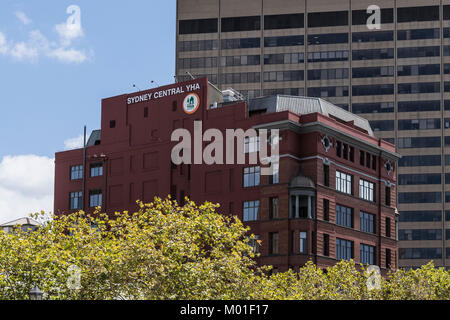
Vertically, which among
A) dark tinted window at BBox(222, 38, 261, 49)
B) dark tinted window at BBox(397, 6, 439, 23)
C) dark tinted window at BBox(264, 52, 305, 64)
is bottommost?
dark tinted window at BBox(264, 52, 305, 64)

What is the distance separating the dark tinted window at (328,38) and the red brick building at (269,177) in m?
52.2

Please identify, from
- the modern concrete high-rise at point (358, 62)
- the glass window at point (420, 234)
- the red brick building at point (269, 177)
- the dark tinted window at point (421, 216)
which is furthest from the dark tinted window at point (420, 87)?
the red brick building at point (269, 177)

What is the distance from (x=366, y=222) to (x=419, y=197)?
55.0 m

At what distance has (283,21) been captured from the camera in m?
167

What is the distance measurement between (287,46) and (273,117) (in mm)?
71435

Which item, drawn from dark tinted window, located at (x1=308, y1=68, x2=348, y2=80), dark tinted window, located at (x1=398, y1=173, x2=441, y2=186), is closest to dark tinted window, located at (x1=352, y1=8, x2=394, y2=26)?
dark tinted window, located at (x1=308, y1=68, x2=348, y2=80)

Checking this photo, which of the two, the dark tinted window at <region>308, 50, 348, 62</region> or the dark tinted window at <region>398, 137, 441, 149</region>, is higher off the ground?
the dark tinted window at <region>308, 50, 348, 62</region>

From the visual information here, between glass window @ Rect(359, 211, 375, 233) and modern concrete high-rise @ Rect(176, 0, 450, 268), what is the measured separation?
5093 centimetres

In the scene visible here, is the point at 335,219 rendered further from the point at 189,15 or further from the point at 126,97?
the point at 189,15

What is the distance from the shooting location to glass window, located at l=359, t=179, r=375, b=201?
341 ft

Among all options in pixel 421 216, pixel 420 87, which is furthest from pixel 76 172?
pixel 420 87

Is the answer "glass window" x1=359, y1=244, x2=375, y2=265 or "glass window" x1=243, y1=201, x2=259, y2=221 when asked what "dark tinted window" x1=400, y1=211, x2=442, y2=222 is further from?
"glass window" x1=243, y1=201, x2=259, y2=221

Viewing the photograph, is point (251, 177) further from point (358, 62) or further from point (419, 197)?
point (358, 62)

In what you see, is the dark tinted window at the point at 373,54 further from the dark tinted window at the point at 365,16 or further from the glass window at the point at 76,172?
the glass window at the point at 76,172
